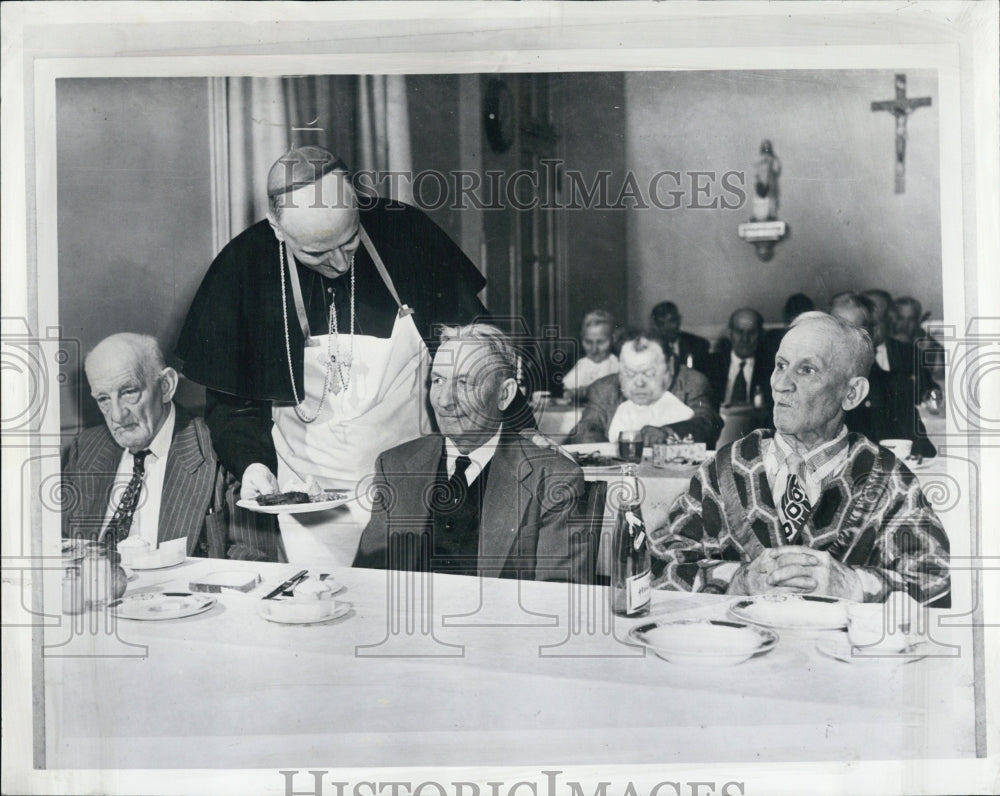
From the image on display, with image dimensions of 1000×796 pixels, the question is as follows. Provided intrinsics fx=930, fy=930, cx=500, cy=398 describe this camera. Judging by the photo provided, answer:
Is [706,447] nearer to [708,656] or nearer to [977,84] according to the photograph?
[708,656]

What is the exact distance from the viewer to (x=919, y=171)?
294cm

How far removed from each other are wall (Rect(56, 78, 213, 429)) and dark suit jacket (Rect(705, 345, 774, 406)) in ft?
5.33

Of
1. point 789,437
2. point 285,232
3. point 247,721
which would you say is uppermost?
point 285,232

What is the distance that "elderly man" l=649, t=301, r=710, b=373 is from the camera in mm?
2904

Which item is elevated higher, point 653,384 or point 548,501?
point 653,384

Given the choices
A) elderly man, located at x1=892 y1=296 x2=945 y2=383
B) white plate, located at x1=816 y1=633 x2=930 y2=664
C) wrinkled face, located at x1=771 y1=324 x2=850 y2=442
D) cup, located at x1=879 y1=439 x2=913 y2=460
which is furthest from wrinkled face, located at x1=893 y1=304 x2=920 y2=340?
white plate, located at x1=816 y1=633 x2=930 y2=664

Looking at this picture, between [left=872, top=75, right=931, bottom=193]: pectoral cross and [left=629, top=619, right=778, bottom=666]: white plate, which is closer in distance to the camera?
[left=629, top=619, right=778, bottom=666]: white plate

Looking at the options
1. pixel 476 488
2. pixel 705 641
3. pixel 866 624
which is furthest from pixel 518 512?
pixel 866 624

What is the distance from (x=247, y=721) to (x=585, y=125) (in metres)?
2.15

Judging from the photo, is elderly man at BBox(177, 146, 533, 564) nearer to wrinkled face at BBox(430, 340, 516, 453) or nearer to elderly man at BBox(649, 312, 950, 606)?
wrinkled face at BBox(430, 340, 516, 453)

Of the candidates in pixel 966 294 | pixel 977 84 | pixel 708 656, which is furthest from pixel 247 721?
pixel 977 84

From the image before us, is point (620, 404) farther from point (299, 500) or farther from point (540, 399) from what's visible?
point (299, 500)

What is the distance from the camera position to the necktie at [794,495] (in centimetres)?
291

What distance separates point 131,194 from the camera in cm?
294
